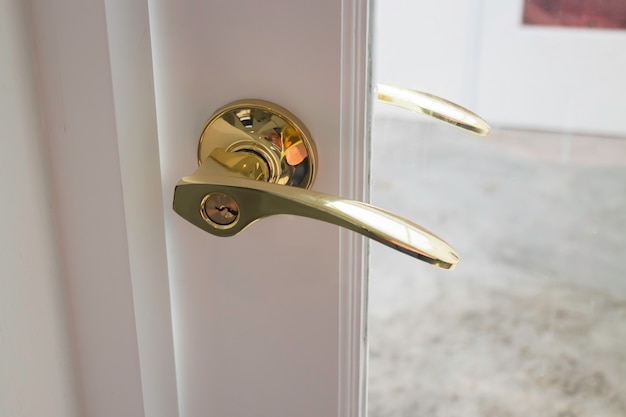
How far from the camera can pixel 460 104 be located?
1.46 ft

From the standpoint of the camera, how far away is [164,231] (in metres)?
0.47

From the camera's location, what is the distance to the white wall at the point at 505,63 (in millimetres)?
422

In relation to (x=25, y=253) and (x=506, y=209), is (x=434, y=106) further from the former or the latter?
(x=25, y=253)

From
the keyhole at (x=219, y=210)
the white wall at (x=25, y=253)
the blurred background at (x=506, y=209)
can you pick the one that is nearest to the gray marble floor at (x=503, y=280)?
the blurred background at (x=506, y=209)

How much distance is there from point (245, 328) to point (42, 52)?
0.22 meters

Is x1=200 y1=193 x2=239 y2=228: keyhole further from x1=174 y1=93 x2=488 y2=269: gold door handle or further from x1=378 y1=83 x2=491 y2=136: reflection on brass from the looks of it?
x1=378 y1=83 x2=491 y2=136: reflection on brass

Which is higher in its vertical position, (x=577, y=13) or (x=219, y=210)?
(x=577, y=13)

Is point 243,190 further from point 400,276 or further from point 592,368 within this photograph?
point 592,368

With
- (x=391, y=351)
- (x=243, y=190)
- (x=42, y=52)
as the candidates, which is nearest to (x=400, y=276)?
(x=391, y=351)

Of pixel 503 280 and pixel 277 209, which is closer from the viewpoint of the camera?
pixel 277 209

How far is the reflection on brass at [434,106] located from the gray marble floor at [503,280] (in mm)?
14

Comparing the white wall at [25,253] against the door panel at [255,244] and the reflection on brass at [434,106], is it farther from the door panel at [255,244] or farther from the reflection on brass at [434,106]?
the reflection on brass at [434,106]

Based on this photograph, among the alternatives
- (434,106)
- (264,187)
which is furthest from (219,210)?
(434,106)

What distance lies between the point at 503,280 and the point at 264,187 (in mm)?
197
